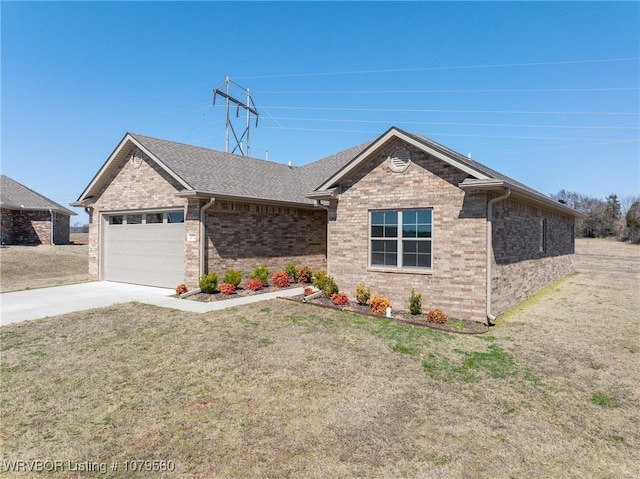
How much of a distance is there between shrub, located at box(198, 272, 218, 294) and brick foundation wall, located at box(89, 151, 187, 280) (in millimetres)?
2856

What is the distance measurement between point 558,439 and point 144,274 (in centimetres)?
1490

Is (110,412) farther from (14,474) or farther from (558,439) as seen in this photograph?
(558,439)

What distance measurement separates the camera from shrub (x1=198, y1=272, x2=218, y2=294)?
12.5 meters

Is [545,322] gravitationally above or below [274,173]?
below

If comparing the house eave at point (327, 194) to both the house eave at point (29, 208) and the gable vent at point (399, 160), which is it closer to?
the gable vent at point (399, 160)

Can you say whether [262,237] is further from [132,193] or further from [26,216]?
[26,216]

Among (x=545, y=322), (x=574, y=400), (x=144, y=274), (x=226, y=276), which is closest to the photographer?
(x=574, y=400)

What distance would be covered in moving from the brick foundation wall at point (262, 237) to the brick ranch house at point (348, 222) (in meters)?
0.05

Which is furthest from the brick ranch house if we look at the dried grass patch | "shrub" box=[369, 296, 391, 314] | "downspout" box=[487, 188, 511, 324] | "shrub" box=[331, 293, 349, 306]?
the dried grass patch

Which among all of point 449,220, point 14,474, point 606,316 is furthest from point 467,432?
point 606,316

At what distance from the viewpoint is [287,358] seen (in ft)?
22.3

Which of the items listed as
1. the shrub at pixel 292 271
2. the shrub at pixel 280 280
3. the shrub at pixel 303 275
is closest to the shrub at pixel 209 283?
the shrub at pixel 280 280

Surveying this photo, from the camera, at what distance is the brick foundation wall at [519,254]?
10.0 metres

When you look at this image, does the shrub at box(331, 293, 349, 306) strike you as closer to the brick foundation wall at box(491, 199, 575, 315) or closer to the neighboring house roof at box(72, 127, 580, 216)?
the neighboring house roof at box(72, 127, 580, 216)
